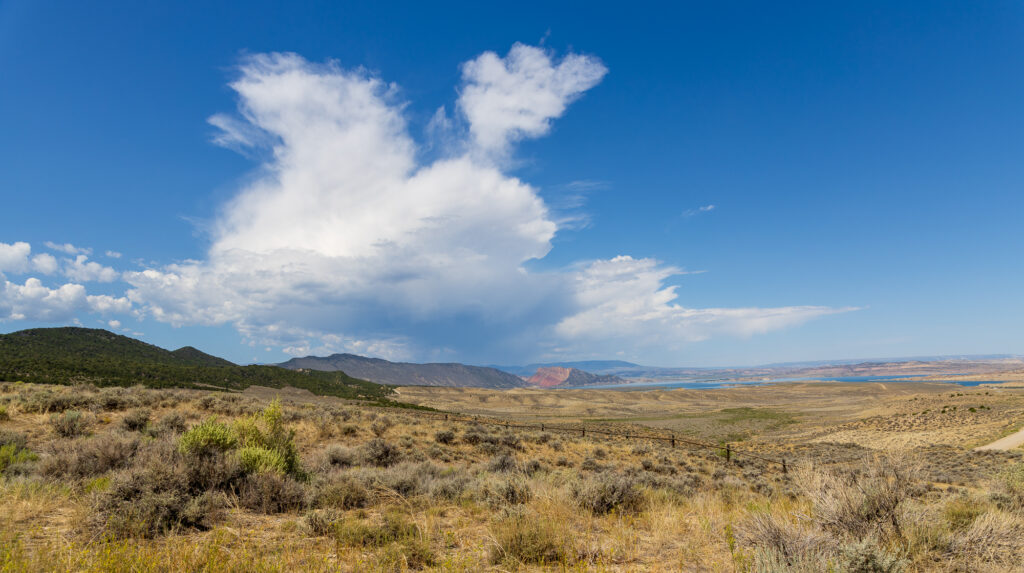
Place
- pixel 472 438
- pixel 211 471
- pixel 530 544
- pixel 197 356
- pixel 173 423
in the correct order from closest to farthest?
pixel 530 544 < pixel 211 471 < pixel 173 423 < pixel 472 438 < pixel 197 356

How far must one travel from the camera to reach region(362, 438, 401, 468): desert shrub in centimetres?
1397

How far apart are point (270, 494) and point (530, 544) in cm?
487

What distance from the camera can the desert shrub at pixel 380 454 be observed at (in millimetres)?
13969

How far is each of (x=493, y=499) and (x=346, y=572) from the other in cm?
378

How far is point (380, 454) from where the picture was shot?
48.3ft

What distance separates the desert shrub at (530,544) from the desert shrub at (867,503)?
3511 mm

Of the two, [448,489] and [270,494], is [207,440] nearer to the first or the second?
[270,494]

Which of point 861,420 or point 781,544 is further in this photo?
point 861,420

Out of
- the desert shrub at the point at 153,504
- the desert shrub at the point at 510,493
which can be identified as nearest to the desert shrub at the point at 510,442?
the desert shrub at the point at 510,493

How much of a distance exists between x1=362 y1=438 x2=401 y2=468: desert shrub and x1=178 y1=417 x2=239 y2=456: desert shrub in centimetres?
524

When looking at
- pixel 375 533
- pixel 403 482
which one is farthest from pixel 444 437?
pixel 375 533

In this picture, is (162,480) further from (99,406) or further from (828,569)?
(99,406)

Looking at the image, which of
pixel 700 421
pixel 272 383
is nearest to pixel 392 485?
pixel 700 421

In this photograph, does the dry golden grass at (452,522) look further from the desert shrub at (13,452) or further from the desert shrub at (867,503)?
the desert shrub at (13,452)
